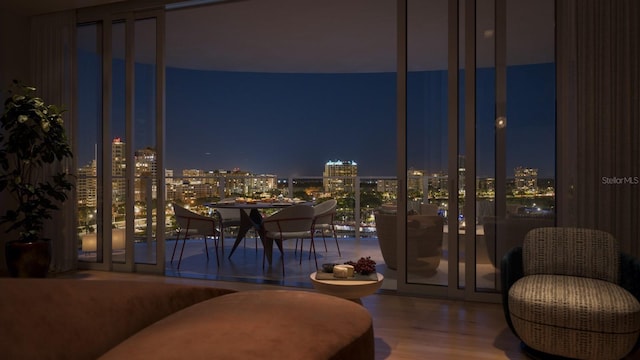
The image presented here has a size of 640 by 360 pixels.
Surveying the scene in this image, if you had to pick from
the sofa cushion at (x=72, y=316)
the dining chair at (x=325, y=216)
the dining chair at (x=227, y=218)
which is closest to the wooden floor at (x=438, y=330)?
the dining chair at (x=325, y=216)

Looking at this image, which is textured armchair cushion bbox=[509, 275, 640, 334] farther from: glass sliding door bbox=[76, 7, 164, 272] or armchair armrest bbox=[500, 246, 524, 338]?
glass sliding door bbox=[76, 7, 164, 272]

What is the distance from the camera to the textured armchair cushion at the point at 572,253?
2.97 metres

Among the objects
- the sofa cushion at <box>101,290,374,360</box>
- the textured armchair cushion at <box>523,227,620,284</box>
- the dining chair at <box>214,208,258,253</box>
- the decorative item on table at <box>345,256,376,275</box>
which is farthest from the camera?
the dining chair at <box>214,208,258,253</box>

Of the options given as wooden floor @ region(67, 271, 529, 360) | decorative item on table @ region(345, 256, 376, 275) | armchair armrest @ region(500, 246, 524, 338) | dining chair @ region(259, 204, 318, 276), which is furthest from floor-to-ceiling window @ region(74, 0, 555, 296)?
decorative item on table @ region(345, 256, 376, 275)

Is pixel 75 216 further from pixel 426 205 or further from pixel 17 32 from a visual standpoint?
pixel 426 205

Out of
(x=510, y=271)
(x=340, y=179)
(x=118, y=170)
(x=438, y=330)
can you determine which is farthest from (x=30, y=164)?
(x=340, y=179)

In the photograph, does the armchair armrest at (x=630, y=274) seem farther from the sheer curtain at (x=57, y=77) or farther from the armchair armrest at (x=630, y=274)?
the sheer curtain at (x=57, y=77)

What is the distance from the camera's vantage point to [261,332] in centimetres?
62

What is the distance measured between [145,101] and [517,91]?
380 cm

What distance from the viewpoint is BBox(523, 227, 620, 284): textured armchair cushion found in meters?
2.97

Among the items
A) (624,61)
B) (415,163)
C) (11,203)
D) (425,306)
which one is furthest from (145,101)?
(624,61)

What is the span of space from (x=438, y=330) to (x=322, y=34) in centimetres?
382

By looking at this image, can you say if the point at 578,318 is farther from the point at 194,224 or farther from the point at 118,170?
the point at 118,170

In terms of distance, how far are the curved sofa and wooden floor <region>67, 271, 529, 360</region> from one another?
2134mm
